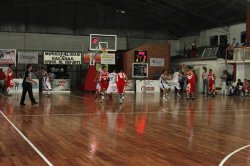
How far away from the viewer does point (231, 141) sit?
9.74 metres

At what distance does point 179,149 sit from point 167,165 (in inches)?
60.6

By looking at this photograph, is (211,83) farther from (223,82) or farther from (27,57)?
(27,57)

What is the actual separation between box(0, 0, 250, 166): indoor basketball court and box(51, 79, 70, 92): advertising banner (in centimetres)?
8

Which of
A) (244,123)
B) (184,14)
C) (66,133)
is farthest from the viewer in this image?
(184,14)

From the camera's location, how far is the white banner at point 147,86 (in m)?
36.3

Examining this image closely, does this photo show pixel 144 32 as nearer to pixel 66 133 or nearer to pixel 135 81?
pixel 135 81

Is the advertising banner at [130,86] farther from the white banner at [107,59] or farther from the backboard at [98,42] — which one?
the backboard at [98,42]

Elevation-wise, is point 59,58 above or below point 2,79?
above

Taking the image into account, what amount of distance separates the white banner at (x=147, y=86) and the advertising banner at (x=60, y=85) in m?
6.19

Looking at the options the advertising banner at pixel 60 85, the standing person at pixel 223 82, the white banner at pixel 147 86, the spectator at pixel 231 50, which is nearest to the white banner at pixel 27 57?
the advertising banner at pixel 60 85

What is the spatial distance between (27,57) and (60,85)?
21.9 feet

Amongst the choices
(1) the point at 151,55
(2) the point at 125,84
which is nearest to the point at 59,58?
(1) the point at 151,55

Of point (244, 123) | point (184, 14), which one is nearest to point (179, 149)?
point (244, 123)

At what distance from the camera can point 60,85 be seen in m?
34.6
